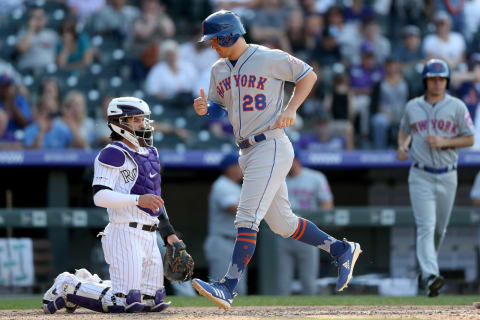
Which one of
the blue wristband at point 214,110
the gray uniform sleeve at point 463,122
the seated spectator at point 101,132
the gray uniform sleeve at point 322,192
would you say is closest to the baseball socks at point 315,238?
Result: the blue wristband at point 214,110

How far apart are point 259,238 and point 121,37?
429 cm

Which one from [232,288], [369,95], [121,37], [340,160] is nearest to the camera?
[232,288]

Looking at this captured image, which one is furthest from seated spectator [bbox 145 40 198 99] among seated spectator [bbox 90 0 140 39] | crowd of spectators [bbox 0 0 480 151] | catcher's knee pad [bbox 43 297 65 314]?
catcher's knee pad [bbox 43 297 65 314]

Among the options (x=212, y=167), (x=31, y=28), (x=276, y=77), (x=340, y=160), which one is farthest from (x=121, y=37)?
(x=276, y=77)

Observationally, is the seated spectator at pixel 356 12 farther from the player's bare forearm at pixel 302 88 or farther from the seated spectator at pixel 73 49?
the player's bare forearm at pixel 302 88

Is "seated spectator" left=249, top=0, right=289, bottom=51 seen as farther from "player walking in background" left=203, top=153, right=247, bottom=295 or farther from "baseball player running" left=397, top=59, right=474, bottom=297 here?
"baseball player running" left=397, top=59, right=474, bottom=297

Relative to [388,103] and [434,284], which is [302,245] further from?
[388,103]

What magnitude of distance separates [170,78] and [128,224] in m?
5.64

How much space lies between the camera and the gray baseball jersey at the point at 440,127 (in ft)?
23.2

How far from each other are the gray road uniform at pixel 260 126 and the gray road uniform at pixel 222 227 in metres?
2.63

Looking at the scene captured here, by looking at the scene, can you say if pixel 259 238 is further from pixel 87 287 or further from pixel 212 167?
pixel 87 287

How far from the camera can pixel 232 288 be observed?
204 inches

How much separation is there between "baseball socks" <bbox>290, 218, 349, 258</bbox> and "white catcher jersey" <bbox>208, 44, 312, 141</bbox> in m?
0.65

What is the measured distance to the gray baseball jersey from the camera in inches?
278
